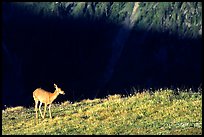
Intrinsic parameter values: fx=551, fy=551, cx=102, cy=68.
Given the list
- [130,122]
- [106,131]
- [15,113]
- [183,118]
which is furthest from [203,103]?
[15,113]

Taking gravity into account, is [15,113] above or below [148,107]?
above

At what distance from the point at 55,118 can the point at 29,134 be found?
355 centimetres

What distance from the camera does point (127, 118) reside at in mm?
30734

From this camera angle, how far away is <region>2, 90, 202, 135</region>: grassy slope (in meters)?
28.0

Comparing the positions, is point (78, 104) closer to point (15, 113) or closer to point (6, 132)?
point (15, 113)

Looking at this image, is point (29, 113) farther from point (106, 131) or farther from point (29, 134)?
point (106, 131)

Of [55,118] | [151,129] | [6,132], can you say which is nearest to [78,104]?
[55,118]

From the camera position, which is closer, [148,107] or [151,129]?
[151,129]

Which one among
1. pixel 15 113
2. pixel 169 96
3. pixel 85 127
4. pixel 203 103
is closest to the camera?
pixel 85 127

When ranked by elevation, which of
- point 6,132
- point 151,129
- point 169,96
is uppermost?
point 169,96

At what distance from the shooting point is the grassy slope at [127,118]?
28.0 metres

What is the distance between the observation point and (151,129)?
90.1 ft

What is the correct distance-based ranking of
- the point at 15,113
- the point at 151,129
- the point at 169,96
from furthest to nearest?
the point at 15,113, the point at 169,96, the point at 151,129

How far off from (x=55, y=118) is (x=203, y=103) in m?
8.67
